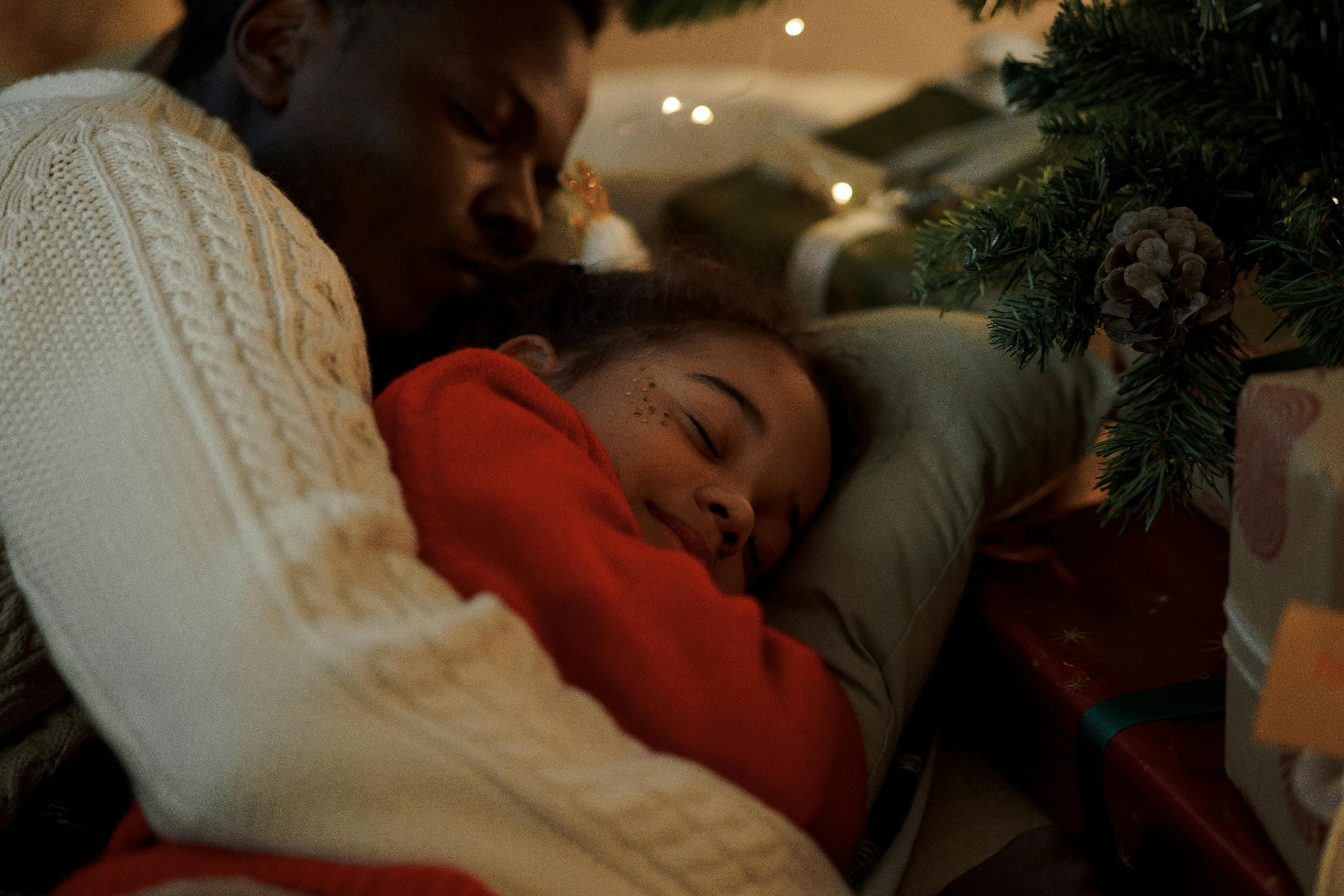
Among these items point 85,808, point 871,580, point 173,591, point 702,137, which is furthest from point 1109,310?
point 702,137

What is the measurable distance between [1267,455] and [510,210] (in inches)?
28.7

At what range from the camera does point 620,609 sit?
52cm

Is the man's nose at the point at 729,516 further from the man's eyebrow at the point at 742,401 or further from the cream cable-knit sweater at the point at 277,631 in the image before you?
the cream cable-knit sweater at the point at 277,631

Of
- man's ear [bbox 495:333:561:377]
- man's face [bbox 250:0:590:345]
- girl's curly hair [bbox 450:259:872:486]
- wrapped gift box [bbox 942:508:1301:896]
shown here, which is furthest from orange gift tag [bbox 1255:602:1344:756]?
man's face [bbox 250:0:590:345]

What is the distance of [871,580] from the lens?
0.78m

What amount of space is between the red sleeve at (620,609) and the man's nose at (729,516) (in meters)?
0.12

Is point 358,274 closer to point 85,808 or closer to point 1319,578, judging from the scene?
point 85,808

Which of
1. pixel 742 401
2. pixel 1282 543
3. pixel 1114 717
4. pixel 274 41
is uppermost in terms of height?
pixel 274 41

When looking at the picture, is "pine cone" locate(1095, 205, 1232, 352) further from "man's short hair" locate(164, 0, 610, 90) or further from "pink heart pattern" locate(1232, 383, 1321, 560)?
"man's short hair" locate(164, 0, 610, 90)

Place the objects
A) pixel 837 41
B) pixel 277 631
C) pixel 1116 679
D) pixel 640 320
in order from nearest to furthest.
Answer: pixel 277 631 < pixel 1116 679 < pixel 640 320 < pixel 837 41

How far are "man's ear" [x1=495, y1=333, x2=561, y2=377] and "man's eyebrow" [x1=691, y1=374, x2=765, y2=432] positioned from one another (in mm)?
159

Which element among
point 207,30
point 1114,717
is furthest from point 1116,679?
point 207,30

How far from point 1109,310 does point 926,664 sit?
1.07 ft

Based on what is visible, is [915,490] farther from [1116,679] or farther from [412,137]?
[412,137]
